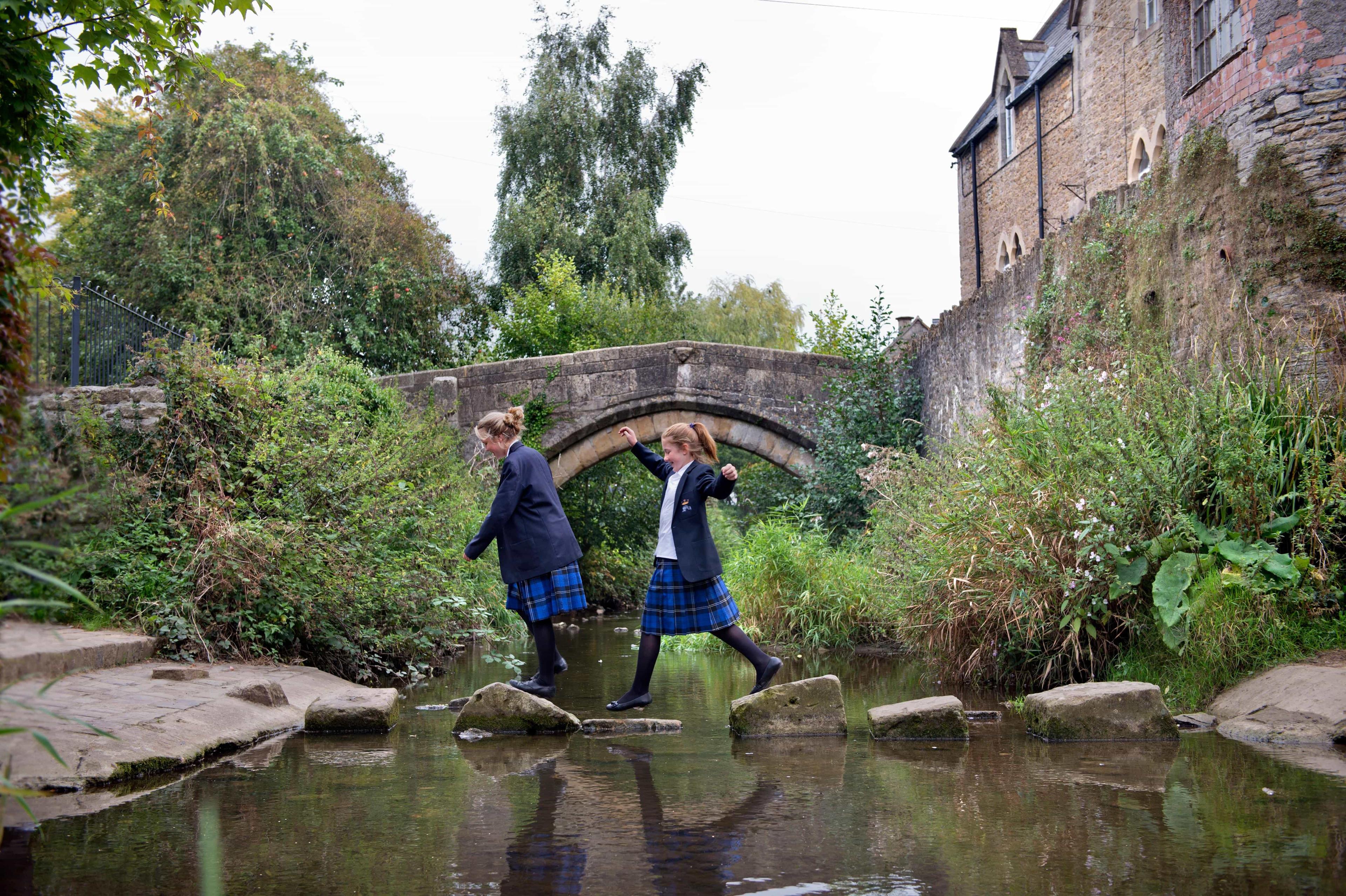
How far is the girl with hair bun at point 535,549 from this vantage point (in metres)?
6.04

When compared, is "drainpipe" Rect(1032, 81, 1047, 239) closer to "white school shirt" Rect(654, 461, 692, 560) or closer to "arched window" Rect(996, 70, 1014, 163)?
"arched window" Rect(996, 70, 1014, 163)

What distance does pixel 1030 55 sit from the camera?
2369 cm

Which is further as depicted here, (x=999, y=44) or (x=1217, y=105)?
(x=999, y=44)

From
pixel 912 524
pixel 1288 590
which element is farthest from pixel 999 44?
pixel 1288 590

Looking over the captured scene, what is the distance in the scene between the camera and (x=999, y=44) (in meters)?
24.2

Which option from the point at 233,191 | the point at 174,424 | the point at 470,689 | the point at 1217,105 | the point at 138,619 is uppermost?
the point at 233,191

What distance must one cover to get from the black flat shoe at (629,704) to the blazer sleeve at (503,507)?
3.54ft

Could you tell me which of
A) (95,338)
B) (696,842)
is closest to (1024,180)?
(95,338)

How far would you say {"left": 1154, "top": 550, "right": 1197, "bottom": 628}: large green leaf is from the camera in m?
5.82

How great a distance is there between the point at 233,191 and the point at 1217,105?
598 inches

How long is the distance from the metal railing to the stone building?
776 cm

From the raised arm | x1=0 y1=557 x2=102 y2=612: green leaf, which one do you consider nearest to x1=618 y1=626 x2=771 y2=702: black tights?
the raised arm

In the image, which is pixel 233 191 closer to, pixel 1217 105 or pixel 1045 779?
pixel 1217 105

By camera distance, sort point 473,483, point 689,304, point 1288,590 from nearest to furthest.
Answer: point 1288,590
point 473,483
point 689,304
